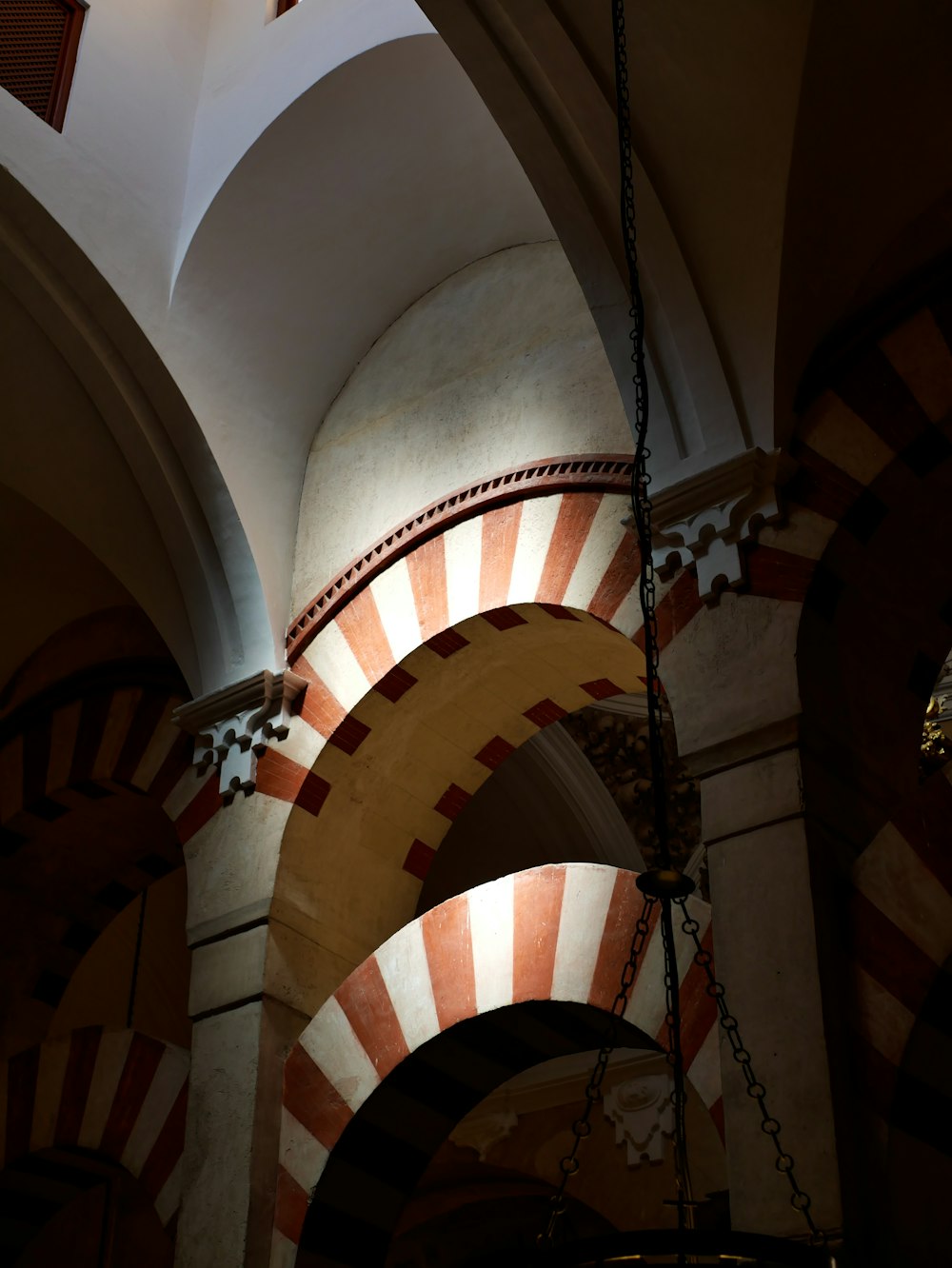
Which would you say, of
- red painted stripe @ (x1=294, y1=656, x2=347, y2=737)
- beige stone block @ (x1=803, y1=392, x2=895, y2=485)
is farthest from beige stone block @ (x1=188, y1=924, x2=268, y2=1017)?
beige stone block @ (x1=803, y1=392, x2=895, y2=485)

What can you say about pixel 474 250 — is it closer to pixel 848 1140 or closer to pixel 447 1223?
pixel 848 1140

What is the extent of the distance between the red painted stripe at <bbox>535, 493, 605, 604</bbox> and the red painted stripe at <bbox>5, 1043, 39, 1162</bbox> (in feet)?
8.52

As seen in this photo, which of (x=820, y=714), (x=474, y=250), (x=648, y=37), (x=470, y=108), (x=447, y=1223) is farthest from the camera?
(x=447, y=1223)

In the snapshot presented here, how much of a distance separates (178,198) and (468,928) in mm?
2808

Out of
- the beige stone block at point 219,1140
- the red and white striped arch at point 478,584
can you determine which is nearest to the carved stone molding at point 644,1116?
the beige stone block at point 219,1140

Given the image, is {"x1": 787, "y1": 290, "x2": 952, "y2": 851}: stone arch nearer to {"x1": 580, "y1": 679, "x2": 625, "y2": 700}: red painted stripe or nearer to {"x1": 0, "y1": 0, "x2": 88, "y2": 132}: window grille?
{"x1": 580, "y1": 679, "x2": 625, "y2": 700}: red painted stripe

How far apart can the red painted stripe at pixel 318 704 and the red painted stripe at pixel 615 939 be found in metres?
1.22

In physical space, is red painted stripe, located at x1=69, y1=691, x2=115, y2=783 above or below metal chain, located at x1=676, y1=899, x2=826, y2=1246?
above

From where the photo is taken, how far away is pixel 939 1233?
2.93 metres

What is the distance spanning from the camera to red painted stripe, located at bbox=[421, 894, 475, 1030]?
13.4 ft

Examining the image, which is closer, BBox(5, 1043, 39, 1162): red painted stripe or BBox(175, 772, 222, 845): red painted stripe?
BBox(175, 772, 222, 845): red painted stripe

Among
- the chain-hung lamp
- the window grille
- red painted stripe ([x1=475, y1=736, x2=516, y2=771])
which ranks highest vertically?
the window grille

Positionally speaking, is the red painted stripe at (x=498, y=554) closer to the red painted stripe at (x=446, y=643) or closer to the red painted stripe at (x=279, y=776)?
the red painted stripe at (x=446, y=643)

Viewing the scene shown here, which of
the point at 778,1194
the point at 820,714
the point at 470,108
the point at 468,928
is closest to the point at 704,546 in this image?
the point at 820,714
